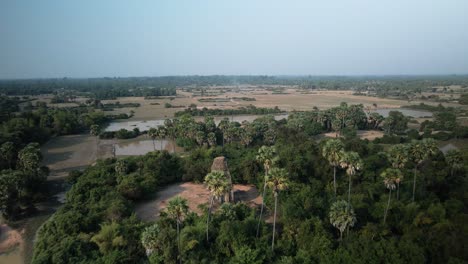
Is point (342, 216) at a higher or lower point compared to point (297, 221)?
higher

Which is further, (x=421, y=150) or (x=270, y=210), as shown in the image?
(x=270, y=210)

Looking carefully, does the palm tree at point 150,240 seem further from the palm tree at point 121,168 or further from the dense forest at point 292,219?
the palm tree at point 121,168

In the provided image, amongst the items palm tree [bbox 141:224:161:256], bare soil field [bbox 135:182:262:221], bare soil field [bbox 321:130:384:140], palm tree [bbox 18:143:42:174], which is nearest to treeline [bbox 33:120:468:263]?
palm tree [bbox 141:224:161:256]

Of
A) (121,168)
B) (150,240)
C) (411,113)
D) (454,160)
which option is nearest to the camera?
(150,240)

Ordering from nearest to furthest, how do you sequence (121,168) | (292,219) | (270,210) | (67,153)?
(292,219)
(270,210)
(121,168)
(67,153)

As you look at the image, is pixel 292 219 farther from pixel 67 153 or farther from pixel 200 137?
pixel 67 153

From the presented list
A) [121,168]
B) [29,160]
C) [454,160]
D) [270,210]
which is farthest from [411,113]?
[29,160]

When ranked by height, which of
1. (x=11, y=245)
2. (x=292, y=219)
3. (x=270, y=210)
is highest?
(x=292, y=219)
